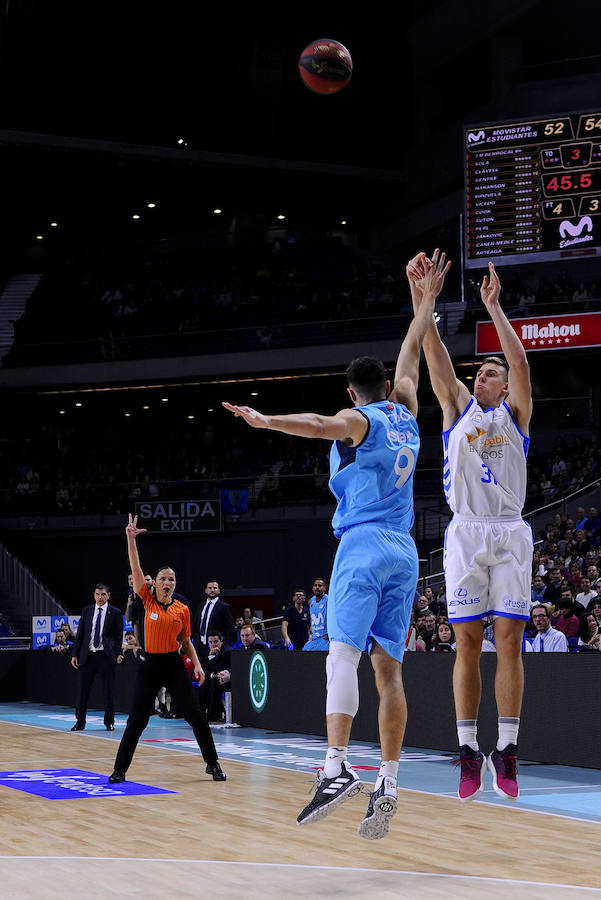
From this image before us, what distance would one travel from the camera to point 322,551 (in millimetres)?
31188

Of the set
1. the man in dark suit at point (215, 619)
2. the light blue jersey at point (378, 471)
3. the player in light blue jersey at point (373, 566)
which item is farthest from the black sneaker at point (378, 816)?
the man in dark suit at point (215, 619)

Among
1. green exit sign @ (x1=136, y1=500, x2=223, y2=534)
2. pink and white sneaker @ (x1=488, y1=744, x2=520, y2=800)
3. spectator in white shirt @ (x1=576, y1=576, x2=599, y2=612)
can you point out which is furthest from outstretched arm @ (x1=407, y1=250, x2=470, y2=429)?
green exit sign @ (x1=136, y1=500, x2=223, y2=534)

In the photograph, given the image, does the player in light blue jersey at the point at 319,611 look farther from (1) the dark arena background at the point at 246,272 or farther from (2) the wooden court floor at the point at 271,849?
(2) the wooden court floor at the point at 271,849

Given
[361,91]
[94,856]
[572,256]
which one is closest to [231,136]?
[361,91]

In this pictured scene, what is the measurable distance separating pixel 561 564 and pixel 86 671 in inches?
327

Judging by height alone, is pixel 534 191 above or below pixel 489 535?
above

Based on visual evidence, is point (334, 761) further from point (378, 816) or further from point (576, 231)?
point (576, 231)

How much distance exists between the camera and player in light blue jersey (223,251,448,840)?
5.49 metres

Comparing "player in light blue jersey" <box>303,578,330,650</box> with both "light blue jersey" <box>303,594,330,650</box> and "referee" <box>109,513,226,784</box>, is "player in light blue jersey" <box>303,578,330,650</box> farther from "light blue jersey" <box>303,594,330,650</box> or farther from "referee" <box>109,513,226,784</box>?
"referee" <box>109,513,226,784</box>

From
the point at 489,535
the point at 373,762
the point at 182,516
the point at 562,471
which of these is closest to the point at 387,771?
the point at 489,535

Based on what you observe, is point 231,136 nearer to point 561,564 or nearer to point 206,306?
point 206,306

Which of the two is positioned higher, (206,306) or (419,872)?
(206,306)

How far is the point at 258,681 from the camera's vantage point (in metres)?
16.6

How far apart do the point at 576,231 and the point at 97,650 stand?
36.2 feet
